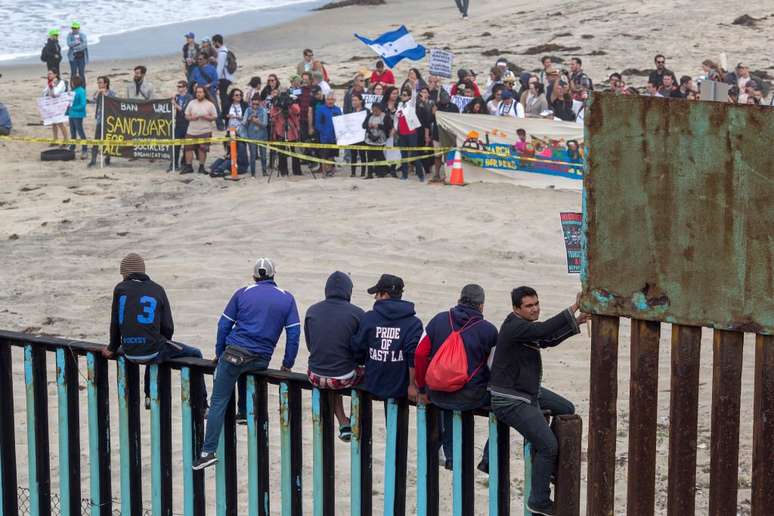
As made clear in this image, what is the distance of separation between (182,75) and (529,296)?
24.5m

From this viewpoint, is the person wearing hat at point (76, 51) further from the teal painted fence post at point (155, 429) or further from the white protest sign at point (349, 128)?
the teal painted fence post at point (155, 429)

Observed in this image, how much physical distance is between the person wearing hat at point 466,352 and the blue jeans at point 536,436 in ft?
0.79

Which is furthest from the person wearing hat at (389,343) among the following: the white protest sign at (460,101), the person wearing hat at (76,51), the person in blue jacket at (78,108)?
the person wearing hat at (76,51)

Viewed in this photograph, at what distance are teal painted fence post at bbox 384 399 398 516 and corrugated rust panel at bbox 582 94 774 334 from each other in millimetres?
1823

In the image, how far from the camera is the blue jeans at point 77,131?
2362cm

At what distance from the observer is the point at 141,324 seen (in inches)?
362

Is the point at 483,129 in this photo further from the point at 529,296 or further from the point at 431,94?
the point at 529,296

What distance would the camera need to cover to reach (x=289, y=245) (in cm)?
1722

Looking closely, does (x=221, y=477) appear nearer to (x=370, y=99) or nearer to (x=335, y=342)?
(x=335, y=342)

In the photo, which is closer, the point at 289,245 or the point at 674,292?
the point at 674,292

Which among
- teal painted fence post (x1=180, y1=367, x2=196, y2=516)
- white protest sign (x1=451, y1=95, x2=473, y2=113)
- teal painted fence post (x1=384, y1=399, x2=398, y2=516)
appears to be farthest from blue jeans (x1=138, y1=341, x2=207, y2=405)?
white protest sign (x1=451, y1=95, x2=473, y2=113)

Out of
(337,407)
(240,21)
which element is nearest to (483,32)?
(240,21)

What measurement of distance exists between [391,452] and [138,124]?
15.7 meters

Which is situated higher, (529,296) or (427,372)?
(529,296)
